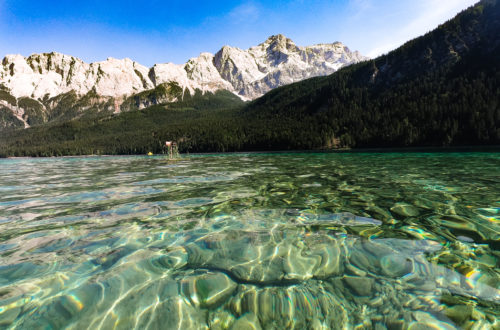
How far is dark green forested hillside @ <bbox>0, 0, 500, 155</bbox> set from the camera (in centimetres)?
8356

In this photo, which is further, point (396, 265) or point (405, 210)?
point (405, 210)

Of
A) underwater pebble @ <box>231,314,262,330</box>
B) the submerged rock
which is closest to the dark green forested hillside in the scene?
the submerged rock

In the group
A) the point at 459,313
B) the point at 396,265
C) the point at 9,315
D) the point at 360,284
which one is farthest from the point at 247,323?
the point at 9,315

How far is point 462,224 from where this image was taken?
610 cm

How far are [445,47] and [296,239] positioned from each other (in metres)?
192

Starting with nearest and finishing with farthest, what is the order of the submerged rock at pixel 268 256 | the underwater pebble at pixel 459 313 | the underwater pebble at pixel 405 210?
the underwater pebble at pixel 459 313 < the submerged rock at pixel 268 256 < the underwater pebble at pixel 405 210

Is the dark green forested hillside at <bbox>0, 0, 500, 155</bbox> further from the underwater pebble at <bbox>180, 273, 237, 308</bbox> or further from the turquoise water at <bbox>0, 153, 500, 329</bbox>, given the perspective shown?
the underwater pebble at <bbox>180, 273, 237, 308</bbox>

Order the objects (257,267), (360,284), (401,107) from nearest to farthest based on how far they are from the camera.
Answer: (360,284), (257,267), (401,107)

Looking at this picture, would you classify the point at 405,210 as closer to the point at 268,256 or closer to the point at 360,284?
the point at 360,284

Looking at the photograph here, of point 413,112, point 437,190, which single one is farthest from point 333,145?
point 437,190

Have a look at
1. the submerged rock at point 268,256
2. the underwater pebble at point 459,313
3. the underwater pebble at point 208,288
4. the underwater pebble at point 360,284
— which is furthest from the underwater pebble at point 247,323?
the underwater pebble at point 459,313

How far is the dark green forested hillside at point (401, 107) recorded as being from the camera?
274ft

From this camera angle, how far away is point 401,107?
358 feet

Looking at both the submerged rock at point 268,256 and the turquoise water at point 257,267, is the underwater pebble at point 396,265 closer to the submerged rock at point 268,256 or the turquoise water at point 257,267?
the turquoise water at point 257,267
